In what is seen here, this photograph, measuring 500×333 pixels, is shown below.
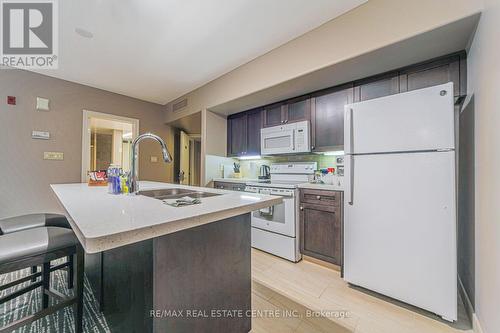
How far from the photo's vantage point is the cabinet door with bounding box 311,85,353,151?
7.76ft

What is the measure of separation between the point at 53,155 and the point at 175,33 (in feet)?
9.09

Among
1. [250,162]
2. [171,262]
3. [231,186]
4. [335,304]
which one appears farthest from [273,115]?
[171,262]

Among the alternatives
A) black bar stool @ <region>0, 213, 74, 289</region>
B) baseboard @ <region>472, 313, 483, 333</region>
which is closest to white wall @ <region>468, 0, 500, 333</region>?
baseboard @ <region>472, 313, 483, 333</region>

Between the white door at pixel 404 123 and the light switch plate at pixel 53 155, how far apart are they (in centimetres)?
413

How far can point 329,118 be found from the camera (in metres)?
2.48

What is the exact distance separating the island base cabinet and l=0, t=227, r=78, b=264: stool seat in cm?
24

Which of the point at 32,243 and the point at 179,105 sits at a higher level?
the point at 179,105

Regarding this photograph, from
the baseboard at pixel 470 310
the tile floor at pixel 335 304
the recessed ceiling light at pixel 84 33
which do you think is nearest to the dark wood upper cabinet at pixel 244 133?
the tile floor at pixel 335 304

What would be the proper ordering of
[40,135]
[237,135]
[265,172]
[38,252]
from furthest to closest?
1. [237,135]
2. [265,172]
3. [40,135]
4. [38,252]

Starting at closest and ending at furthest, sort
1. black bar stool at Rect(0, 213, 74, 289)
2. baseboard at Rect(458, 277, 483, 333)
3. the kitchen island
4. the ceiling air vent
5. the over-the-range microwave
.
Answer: the kitchen island < baseboard at Rect(458, 277, 483, 333) < black bar stool at Rect(0, 213, 74, 289) < the over-the-range microwave < the ceiling air vent

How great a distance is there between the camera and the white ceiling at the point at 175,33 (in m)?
1.79

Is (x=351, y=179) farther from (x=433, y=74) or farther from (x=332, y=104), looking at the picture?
(x=433, y=74)

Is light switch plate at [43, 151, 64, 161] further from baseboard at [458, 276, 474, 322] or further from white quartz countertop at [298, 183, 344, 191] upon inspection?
baseboard at [458, 276, 474, 322]

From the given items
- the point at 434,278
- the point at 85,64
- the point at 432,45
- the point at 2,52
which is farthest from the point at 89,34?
the point at 434,278
